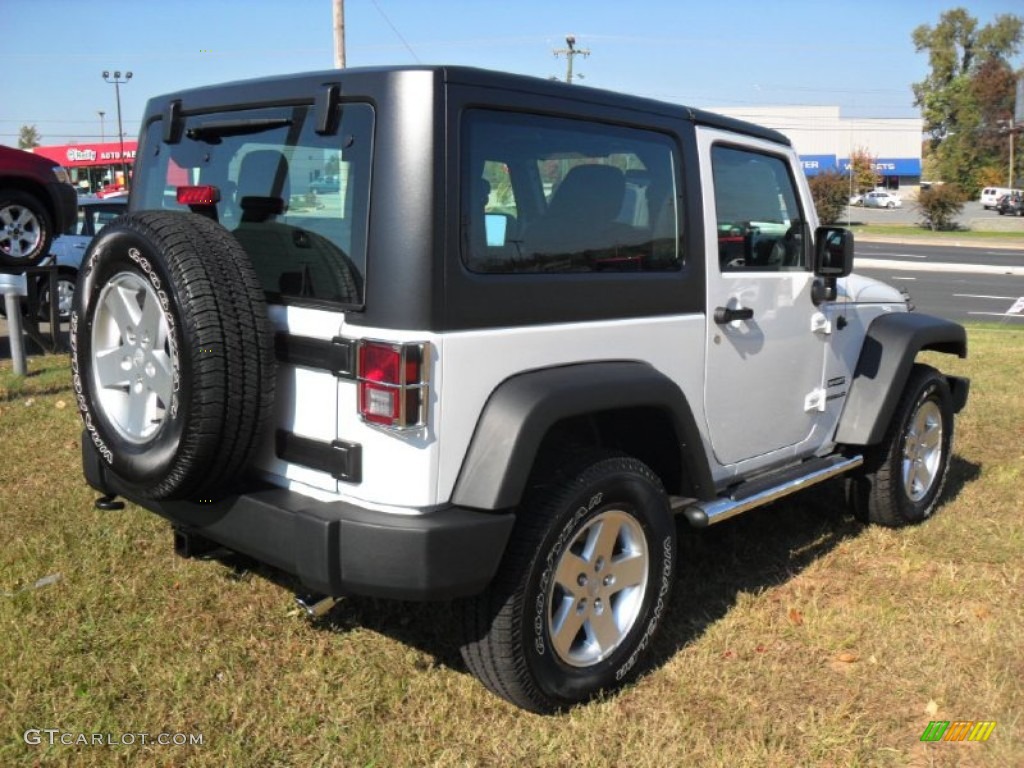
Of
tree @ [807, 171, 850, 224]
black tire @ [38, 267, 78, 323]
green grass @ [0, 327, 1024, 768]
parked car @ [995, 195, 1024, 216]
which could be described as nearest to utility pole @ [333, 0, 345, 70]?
black tire @ [38, 267, 78, 323]

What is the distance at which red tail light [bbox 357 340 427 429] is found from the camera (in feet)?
8.27

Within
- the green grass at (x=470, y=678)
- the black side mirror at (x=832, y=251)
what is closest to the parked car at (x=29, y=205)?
the green grass at (x=470, y=678)

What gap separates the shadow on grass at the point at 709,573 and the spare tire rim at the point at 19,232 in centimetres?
564

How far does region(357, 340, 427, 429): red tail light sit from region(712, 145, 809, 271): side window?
1569mm

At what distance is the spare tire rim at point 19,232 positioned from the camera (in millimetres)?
8195

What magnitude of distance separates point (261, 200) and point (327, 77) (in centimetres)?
46

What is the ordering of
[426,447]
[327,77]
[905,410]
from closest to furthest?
1. [426,447]
2. [327,77]
3. [905,410]

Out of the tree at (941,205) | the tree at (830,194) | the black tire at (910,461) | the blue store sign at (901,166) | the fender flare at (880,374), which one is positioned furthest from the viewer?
the blue store sign at (901,166)

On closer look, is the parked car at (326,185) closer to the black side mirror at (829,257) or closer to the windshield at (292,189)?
the windshield at (292,189)

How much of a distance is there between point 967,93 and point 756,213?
9224 cm

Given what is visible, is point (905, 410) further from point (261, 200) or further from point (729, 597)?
point (261, 200)

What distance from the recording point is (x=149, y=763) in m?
2.72

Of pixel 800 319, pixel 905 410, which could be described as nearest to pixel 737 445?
pixel 800 319

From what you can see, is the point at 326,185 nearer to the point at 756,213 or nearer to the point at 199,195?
the point at 199,195
